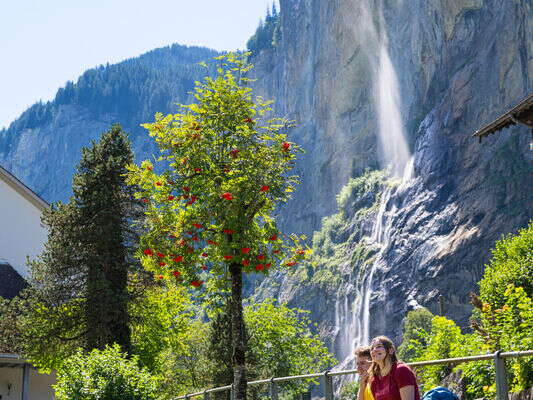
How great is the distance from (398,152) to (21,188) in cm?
9696

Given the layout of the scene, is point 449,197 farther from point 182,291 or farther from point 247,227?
point 247,227

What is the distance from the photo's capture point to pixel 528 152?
3369 inches

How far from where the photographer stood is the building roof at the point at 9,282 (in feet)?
111

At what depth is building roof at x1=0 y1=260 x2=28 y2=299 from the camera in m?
33.8

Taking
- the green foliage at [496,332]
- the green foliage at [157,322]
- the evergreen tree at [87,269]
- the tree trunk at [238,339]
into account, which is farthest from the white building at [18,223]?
the tree trunk at [238,339]

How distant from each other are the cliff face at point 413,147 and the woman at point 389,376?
79810 millimetres

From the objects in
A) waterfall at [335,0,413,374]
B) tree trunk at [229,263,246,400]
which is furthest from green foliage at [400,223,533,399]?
waterfall at [335,0,413,374]

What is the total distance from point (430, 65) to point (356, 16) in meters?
33.8

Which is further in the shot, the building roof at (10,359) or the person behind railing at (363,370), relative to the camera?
the building roof at (10,359)

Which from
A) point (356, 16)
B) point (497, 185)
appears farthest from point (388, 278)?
point (356, 16)

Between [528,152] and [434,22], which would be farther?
[434,22]

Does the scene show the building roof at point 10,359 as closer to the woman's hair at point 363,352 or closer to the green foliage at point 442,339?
the green foliage at point 442,339

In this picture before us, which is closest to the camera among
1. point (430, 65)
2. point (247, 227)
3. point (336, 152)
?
point (247, 227)

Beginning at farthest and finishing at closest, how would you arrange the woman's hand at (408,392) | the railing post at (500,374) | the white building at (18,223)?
the white building at (18,223), the railing post at (500,374), the woman's hand at (408,392)
